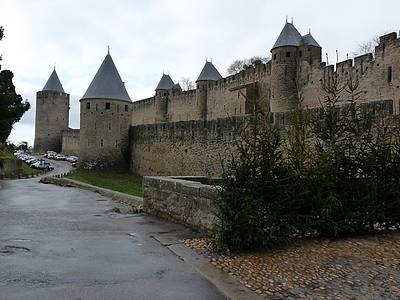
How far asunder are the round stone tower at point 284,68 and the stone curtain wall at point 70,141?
122 ft

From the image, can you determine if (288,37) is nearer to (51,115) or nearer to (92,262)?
(92,262)

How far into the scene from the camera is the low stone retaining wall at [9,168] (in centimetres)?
2862

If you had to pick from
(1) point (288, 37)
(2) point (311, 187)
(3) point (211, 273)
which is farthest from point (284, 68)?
(3) point (211, 273)

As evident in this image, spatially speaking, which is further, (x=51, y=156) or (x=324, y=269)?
(x=51, y=156)

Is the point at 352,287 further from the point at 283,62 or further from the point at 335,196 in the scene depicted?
the point at 283,62

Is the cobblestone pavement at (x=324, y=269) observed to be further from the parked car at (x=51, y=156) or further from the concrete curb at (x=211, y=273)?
the parked car at (x=51, y=156)

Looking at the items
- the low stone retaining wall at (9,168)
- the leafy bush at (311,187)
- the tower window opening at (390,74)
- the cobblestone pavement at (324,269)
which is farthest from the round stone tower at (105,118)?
the cobblestone pavement at (324,269)

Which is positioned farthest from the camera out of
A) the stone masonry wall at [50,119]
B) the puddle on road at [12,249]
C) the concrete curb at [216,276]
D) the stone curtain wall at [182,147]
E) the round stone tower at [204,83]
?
the stone masonry wall at [50,119]

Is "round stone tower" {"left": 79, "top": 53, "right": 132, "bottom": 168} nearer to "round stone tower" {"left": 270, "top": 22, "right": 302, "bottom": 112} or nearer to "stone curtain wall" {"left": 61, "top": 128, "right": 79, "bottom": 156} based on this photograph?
"round stone tower" {"left": 270, "top": 22, "right": 302, "bottom": 112}

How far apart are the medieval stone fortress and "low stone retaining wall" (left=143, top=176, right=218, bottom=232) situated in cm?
634

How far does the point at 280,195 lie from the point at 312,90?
24.0 meters

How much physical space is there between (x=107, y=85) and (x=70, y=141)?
30441 mm

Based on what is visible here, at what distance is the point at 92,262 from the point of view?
18.5 feet

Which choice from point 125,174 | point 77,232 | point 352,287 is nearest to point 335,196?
point 352,287
